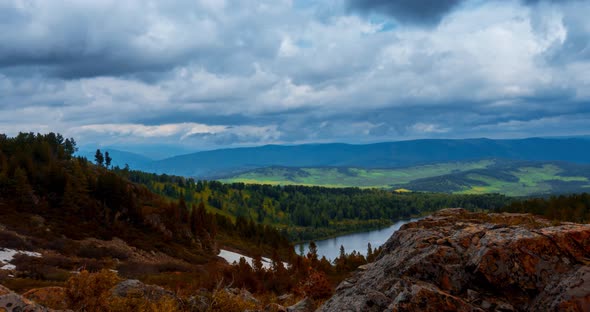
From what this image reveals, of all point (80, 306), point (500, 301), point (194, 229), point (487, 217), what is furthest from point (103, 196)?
point (500, 301)

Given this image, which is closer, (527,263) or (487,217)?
(527,263)

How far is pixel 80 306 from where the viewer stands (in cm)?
1445

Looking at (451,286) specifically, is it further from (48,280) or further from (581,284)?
(48,280)

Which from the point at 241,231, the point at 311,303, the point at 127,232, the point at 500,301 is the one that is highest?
the point at 500,301

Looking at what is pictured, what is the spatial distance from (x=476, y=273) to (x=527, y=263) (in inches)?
53.4

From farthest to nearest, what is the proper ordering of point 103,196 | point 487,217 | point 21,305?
point 103,196
point 487,217
point 21,305

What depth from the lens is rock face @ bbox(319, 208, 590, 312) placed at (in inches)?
399

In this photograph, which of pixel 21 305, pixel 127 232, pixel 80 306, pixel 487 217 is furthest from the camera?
pixel 127 232

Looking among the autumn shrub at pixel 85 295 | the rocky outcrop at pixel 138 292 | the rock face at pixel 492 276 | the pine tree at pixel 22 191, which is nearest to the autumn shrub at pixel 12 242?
the pine tree at pixel 22 191

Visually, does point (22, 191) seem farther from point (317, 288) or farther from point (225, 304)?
point (225, 304)

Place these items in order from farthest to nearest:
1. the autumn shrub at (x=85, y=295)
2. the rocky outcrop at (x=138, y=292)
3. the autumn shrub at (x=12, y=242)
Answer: the autumn shrub at (x=12, y=242)
the rocky outcrop at (x=138, y=292)
the autumn shrub at (x=85, y=295)

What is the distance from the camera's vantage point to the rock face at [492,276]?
10.1 metres

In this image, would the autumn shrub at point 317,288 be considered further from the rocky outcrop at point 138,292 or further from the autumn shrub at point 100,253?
the autumn shrub at point 100,253

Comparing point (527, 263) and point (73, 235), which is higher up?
point (527, 263)
